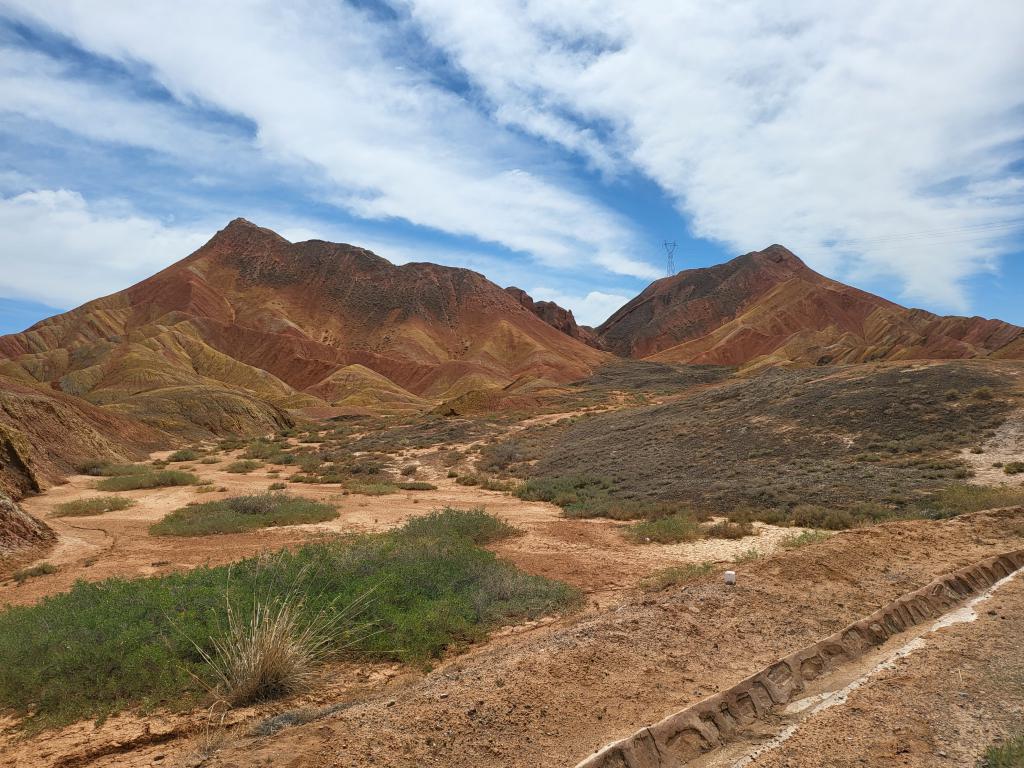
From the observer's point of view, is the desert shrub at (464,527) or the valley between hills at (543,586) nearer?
the valley between hills at (543,586)

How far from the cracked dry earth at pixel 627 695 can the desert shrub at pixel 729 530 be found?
5.29 m

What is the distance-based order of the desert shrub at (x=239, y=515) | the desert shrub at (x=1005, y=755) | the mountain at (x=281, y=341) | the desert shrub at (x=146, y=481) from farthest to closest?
the mountain at (x=281, y=341) < the desert shrub at (x=146, y=481) < the desert shrub at (x=239, y=515) < the desert shrub at (x=1005, y=755)

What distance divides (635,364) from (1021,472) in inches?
3104

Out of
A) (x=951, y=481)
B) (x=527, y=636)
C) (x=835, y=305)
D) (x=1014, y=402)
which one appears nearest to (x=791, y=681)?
(x=527, y=636)

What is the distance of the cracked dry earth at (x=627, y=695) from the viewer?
4.08 m

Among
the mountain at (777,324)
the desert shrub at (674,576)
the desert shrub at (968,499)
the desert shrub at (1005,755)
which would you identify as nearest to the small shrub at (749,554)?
the desert shrub at (674,576)

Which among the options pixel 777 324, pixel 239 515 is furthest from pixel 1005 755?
pixel 777 324

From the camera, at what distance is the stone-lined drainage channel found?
4047mm

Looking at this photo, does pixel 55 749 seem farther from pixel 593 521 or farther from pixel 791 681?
pixel 593 521

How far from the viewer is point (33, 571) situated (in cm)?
1002

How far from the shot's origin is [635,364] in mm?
93000

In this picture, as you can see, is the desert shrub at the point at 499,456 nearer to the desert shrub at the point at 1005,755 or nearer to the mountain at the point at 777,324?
the desert shrub at the point at 1005,755

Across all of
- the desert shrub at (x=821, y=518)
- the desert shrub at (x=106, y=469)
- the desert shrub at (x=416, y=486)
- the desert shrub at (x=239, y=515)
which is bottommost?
the desert shrub at (x=106, y=469)

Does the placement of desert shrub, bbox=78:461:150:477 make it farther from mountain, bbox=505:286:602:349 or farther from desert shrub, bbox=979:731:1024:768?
mountain, bbox=505:286:602:349
